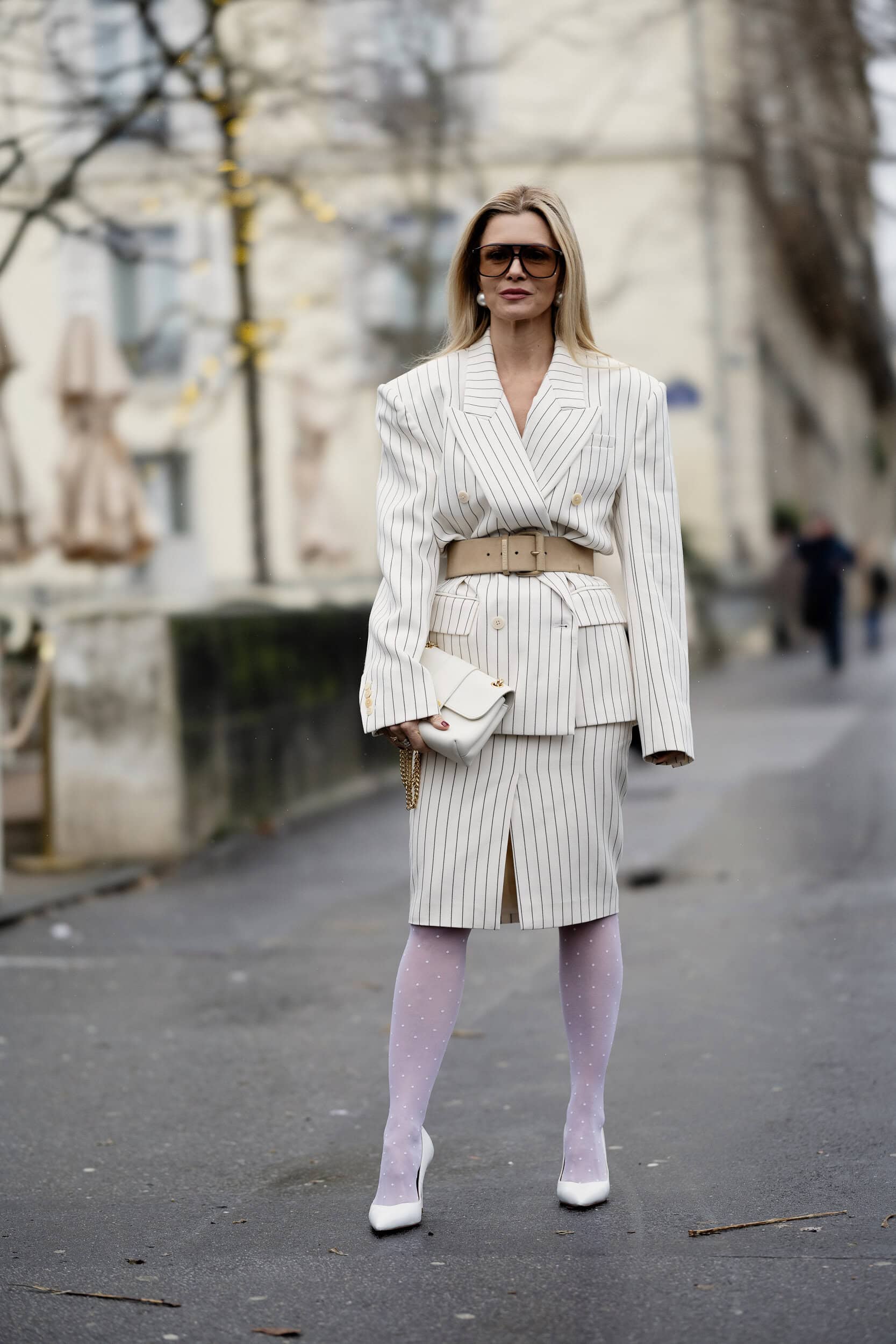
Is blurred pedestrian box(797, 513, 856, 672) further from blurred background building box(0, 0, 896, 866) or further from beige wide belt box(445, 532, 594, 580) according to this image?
beige wide belt box(445, 532, 594, 580)

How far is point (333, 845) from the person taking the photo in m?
9.71

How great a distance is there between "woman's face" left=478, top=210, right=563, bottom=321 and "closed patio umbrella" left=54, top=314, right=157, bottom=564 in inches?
344

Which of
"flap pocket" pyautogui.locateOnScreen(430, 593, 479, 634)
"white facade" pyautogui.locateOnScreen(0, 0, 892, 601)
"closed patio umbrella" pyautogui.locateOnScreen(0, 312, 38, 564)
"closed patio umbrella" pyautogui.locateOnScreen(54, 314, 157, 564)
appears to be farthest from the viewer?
"white facade" pyautogui.locateOnScreen(0, 0, 892, 601)

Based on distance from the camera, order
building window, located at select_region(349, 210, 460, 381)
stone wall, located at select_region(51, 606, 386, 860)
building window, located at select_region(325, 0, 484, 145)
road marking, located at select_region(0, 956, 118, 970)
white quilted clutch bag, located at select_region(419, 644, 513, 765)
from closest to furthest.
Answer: white quilted clutch bag, located at select_region(419, 644, 513, 765) < road marking, located at select_region(0, 956, 118, 970) < stone wall, located at select_region(51, 606, 386, 860) < building window, located at select_region(325, 0, 484, 145) < building window, located at select_region(349, 210, 460, 381)

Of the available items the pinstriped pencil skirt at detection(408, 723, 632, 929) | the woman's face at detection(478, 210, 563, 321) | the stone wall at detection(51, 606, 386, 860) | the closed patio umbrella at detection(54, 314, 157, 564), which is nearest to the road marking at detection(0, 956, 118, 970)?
the stone wall at detection(51, 606, 386, 860)

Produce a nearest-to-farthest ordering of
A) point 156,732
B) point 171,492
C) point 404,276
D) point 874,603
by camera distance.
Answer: point 156,732
point 404,276
point 874,603
point 171,492

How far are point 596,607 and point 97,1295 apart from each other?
1.54 meters

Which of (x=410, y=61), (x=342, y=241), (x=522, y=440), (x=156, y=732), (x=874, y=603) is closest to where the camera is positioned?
(x=522, y=440)

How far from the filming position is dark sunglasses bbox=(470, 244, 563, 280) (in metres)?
3.61

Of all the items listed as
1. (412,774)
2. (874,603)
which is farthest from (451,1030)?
(874,603)

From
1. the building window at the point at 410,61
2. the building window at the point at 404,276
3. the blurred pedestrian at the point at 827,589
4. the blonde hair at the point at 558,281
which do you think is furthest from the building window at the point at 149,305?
the blonde hair at the point at 558,281

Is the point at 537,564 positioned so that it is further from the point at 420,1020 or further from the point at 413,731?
the point at 420,1020

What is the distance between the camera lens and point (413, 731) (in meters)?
3.49

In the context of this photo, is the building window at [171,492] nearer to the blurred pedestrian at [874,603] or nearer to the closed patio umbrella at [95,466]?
the blurred pedestrian at [874,603]
